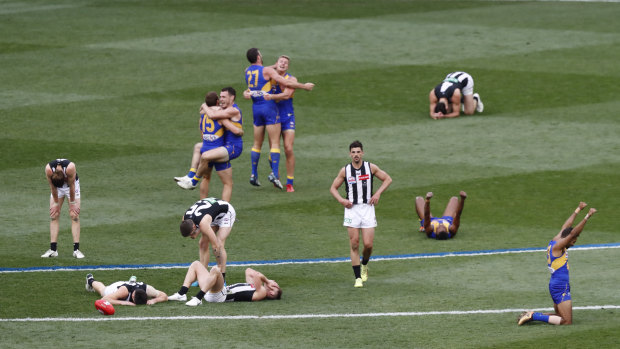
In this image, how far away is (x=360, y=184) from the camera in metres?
17.6

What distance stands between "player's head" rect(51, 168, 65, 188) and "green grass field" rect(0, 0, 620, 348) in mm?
1318

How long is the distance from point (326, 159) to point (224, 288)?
9.54 metres

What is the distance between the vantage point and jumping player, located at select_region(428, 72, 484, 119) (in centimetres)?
2911

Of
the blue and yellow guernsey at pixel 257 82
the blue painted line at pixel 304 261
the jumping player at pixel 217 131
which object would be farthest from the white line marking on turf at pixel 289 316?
the blue and yellow guernsey at pixel 257 82

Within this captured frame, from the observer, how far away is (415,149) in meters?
26.8

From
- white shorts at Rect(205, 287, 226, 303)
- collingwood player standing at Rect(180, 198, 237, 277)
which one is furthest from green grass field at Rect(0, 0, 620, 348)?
collingwood player standing at Rect(180, 198, 237, 277)

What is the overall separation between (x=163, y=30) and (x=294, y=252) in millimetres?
21087

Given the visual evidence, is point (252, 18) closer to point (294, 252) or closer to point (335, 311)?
point (294, 252)

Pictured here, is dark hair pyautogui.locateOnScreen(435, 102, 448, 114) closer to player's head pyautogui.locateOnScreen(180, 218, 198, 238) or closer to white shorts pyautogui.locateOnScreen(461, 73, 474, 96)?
white shorts pyautogui.locateOnScreen(461, 73, 474, 96)

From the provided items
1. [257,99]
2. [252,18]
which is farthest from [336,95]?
[252,18]

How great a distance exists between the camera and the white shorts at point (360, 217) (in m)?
17.6

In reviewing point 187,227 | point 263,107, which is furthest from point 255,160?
point 187,227

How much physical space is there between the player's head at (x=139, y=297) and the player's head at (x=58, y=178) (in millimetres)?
3203

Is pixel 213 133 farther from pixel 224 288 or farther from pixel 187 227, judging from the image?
pixel 187 227
